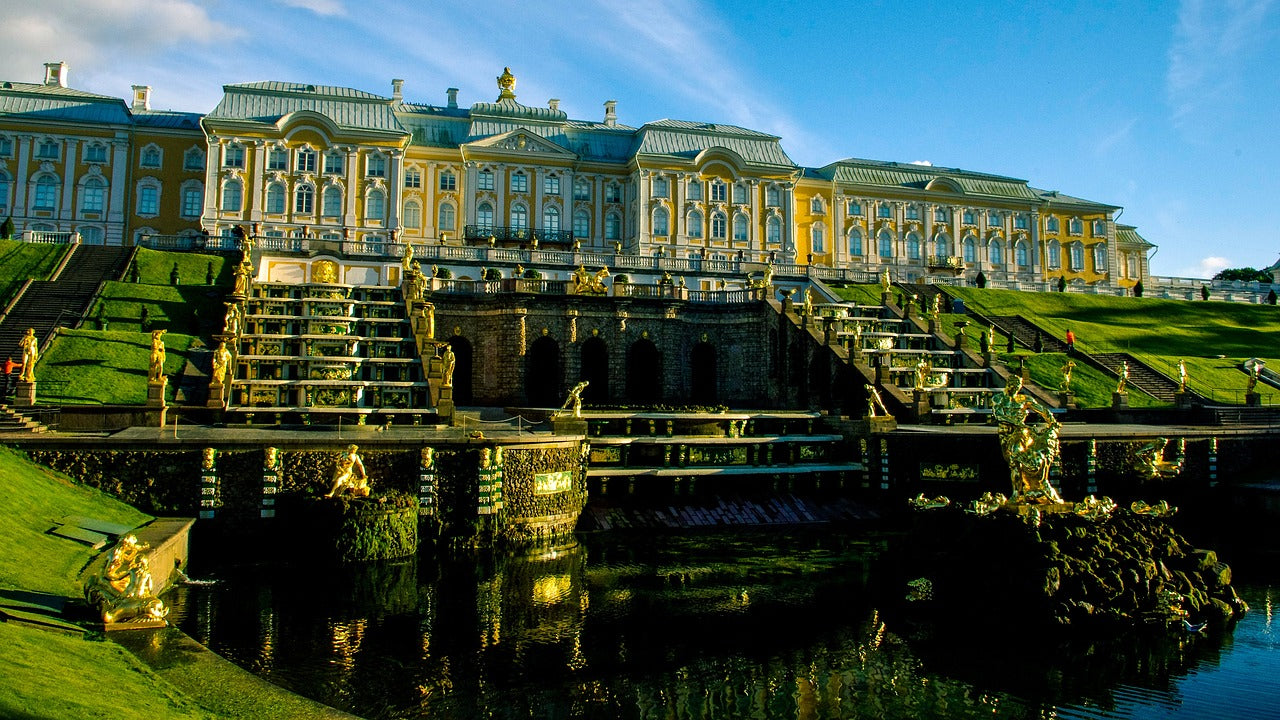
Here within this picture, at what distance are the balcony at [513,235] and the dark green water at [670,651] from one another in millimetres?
47367

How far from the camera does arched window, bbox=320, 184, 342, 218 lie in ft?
208

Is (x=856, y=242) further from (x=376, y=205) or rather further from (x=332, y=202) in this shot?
(x=332, y=202)

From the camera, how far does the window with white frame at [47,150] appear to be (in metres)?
63.4

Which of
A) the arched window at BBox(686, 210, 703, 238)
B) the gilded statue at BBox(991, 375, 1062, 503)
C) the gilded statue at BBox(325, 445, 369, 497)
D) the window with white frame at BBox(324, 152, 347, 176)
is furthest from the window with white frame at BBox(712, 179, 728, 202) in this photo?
the gilded statue at BBox(325, 445, 369, 497)

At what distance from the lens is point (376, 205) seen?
64500 mm

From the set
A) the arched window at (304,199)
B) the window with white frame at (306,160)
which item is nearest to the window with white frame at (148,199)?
the arched window at (304,199)

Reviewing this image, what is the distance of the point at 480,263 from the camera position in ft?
163

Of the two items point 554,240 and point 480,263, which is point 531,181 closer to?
point 554,240

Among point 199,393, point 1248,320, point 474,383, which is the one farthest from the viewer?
point 1248,320

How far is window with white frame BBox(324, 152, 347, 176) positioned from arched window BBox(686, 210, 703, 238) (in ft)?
85.8

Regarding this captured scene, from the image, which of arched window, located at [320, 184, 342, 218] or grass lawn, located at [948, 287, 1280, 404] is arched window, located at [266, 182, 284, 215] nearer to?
arched window, located at [320, 184, 342, 218]

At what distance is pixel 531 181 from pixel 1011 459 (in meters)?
53.9

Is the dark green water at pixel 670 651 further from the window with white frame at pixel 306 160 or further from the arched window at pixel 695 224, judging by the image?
the arched window at pixel 695 224

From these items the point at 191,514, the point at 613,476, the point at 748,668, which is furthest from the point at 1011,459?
the point at 191,514
